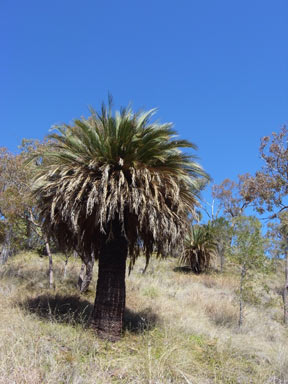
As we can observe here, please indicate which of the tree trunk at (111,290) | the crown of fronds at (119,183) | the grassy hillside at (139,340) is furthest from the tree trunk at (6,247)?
the tree trunk at (111,290)

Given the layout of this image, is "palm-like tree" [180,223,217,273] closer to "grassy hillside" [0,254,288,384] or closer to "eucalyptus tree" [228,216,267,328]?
"grassy hillside" [0,254,288,384]

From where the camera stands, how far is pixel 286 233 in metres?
14.7

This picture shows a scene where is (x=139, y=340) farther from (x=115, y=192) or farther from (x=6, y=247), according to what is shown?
(x=6, y=247)

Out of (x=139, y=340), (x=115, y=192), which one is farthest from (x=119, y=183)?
(x=139, y=340)

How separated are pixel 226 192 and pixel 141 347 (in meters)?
31.8

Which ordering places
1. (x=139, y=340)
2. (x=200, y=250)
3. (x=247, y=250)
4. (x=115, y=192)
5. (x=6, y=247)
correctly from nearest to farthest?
(x=115, y=192) → (x=139, y=340) → (x=247, y=250) → (x=6, y=247) → (x=200, y=250)

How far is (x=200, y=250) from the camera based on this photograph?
20406 millimetres

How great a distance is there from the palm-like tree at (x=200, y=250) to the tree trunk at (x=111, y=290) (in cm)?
1332

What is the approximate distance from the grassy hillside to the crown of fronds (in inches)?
86.0

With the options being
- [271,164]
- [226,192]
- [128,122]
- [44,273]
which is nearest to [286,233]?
[271,164]

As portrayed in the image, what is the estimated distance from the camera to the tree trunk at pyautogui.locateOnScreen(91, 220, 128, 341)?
7.20 meters

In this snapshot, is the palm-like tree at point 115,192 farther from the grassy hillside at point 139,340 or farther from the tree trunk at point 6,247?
the tree trunk at point 6,247

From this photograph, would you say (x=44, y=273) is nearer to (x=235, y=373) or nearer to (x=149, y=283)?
(x=149, y=283)

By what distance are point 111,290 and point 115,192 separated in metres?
2.55
